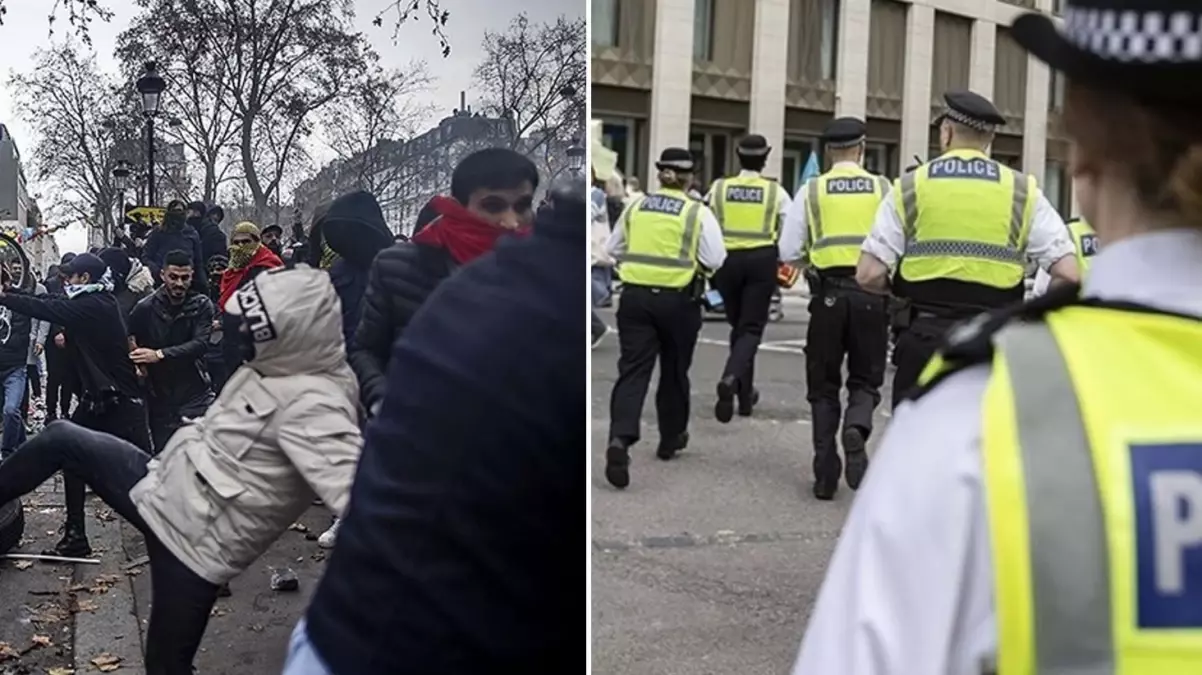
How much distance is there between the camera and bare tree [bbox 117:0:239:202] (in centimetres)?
178

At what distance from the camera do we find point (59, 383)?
1829 millimetres

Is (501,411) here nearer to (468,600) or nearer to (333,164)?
(468,600)

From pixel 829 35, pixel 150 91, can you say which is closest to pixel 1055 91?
pixel 150 91

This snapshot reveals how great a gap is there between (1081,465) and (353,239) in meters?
1.05

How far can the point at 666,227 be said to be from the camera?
6.32 m

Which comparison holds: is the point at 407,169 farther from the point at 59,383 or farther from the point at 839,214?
the point at 839,214

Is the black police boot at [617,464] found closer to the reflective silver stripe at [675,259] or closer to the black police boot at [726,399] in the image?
the reflective silver stripe at [675,259]

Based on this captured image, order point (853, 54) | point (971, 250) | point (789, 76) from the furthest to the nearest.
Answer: point (789, 76) < point (853, 54) < point (971, 250)

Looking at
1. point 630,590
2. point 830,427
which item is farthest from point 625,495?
point 630,590

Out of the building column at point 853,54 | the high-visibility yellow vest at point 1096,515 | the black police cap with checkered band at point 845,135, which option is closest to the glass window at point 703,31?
the building column at point 853,54

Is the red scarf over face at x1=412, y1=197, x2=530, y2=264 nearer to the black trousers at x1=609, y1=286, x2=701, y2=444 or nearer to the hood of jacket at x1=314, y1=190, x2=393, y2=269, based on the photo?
the hood of jacket at x1=314, y1=190, x2=393, y2=269

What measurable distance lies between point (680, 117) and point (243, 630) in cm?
1670

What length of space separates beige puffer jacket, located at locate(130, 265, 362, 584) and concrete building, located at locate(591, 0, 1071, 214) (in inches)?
34.1

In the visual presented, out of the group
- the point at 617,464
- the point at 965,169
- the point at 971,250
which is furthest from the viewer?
the point at 617,464
